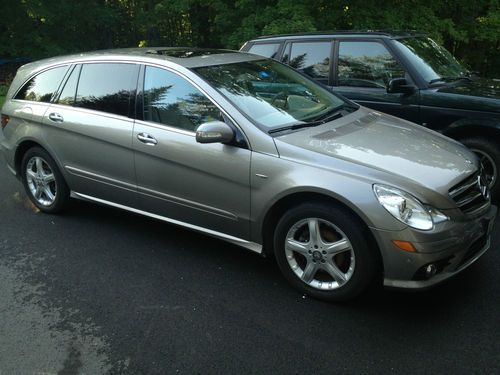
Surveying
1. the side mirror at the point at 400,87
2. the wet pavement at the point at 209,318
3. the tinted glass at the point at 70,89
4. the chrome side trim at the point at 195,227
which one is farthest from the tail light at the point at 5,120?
the side mirror at the point at 400,87

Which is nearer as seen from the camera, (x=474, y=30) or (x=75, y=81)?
(x=75, y=81)

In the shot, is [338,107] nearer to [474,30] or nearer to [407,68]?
[407,68]

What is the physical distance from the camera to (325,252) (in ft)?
11.0

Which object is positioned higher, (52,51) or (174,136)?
(174,136)

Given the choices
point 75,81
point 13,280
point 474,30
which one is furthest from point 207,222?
point 474,30

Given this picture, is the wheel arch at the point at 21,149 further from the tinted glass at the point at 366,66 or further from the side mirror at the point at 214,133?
the tinted glass at the point at 366,66

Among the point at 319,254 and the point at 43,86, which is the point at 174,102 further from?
the point at 43,86

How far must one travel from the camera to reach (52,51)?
16.8 m

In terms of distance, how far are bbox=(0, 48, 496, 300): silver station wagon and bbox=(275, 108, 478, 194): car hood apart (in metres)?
0.01

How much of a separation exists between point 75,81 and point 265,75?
5.87 feet

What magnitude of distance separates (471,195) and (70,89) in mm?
3557

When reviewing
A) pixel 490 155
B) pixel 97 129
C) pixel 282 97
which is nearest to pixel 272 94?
pixel 282 97

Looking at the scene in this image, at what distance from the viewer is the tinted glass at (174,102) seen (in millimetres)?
3848

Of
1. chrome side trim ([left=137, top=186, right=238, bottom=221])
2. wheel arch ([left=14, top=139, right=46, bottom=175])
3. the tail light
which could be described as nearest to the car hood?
chrome side trim ([left=137, top=186, right=238, bottom=221])
